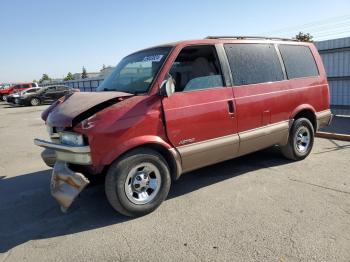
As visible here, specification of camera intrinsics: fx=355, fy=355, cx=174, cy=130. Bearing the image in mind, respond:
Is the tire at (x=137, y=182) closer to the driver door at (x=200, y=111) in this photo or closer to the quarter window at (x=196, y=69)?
the driver door at (x=200, y=111)

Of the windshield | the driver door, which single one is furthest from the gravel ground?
the windshield

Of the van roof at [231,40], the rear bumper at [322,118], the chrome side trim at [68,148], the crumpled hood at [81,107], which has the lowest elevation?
the rear bumper at [322,118]

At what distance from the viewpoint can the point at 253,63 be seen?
5.48 m

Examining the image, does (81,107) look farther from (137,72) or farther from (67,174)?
(137,72)

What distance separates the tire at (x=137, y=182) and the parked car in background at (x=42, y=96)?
78.5 feet

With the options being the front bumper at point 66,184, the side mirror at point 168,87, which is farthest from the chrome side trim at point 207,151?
the front bumper at point 66,184

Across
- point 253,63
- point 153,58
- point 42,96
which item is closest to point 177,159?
point 153,58

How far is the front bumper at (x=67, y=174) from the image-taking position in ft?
13.1

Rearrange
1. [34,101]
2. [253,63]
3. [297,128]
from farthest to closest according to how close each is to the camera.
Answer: [34,101] < [297,128] < [253,63]

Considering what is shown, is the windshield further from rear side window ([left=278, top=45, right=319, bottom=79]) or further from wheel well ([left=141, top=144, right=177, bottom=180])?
rear side window ([left=278, top=45, right=319, bottom=79])

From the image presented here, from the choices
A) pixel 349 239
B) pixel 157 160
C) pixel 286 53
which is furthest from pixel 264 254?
pixel 286 53

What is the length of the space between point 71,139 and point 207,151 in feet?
5.86

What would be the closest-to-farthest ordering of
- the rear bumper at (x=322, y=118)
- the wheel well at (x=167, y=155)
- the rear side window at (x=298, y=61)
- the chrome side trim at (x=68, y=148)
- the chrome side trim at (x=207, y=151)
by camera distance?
the chrome side trim at (x=68, y=148) → the wheel well at (x=167, y=155) → the chrome side trim at (x=207, y=151) → the rear side window at (x=298, y=61) → the rear bumper at (x=322, y=118)

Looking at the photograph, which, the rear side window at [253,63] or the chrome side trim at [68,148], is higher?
the rear side window at [253,63]
